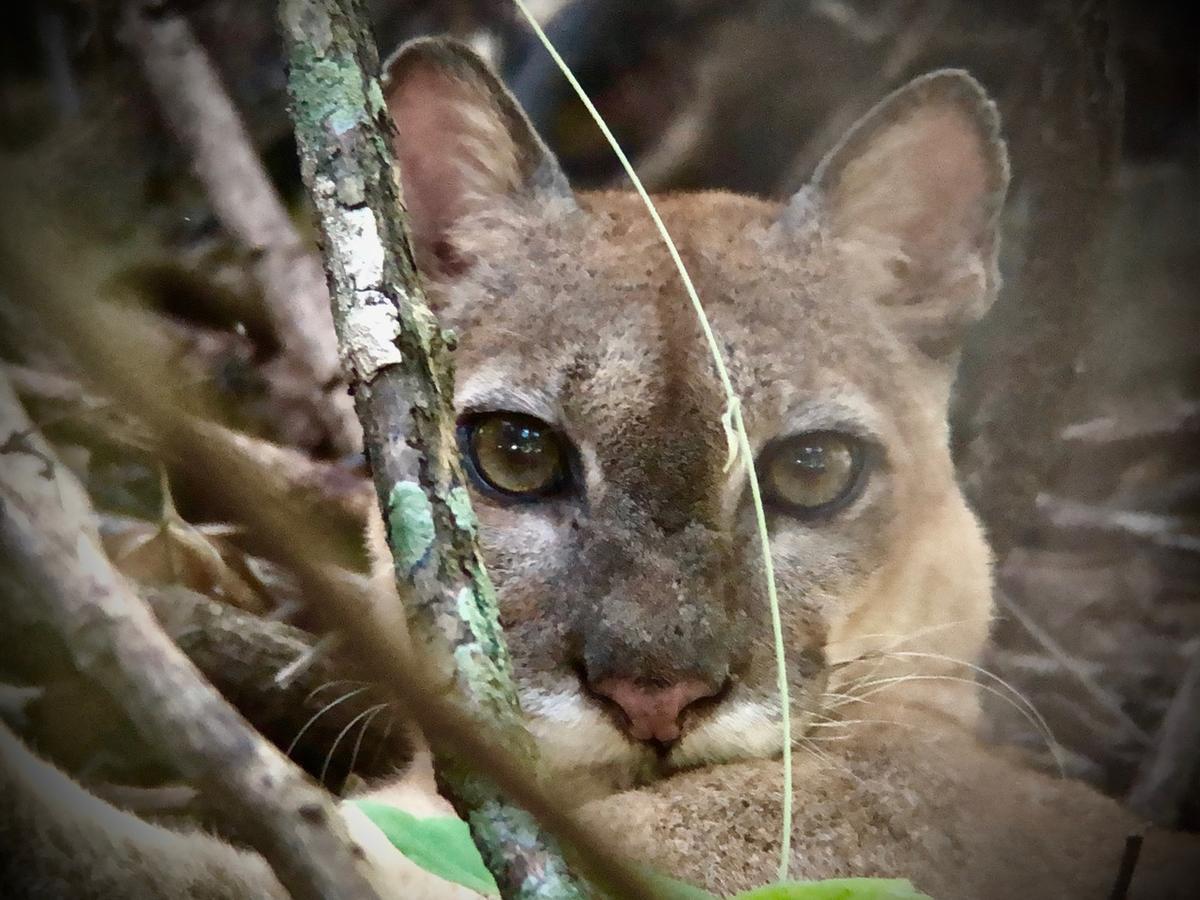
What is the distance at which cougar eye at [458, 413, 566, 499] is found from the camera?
2.62 feet

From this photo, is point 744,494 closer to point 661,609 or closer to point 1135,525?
point 661,609

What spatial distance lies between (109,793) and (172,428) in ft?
1.26

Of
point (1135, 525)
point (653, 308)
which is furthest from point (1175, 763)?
point (653, 308)

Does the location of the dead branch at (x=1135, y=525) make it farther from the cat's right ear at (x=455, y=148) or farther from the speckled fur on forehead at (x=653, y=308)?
the cat's right ear at (x=455, y=148)

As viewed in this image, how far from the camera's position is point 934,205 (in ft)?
3.01

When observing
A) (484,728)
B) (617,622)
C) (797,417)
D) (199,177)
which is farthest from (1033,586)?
(199,177)

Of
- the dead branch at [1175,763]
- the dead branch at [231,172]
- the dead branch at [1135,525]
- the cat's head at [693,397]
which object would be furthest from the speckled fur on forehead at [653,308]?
the dead branch at [1175,763]

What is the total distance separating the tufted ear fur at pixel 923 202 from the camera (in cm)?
85

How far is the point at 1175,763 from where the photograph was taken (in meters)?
0.87

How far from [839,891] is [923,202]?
55cm

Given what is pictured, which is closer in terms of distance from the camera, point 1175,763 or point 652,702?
point 652,702

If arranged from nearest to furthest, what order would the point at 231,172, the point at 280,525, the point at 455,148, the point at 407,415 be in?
the point at 280,525 → the point at 407,415 → the point at 231,172 → the point at 455,148

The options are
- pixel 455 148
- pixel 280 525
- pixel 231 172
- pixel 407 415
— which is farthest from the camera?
pixel 455 148

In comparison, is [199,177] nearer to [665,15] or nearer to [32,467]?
[32,467]
